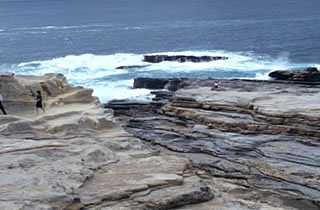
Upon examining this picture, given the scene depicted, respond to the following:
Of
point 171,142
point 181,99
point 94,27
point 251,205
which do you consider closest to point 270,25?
point 94,27

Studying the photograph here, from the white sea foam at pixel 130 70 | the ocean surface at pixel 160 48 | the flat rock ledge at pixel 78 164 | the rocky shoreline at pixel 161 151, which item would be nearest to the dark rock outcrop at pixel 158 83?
the ocean surface at pixel 160 48

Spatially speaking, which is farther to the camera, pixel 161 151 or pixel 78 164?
pixel 161 151

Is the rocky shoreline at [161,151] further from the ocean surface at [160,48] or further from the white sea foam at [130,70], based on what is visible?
the white sea foam at [130,70]

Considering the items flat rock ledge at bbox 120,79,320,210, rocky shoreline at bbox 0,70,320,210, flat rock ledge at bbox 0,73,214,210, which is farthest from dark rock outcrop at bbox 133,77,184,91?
flat rock ledge at bbox 0,73,214,210

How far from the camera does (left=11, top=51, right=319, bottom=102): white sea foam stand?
47156 mm

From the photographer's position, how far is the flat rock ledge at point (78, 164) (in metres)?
12.2

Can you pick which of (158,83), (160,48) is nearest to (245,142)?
(158,83)

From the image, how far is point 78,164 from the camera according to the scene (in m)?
15.0

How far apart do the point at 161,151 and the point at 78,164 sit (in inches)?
199

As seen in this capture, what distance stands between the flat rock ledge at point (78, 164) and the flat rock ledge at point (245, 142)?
1.17m

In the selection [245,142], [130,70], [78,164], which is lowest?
[130,70]

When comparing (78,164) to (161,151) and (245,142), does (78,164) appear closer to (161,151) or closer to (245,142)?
(161,151)

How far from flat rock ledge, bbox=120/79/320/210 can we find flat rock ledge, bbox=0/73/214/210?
1171mm

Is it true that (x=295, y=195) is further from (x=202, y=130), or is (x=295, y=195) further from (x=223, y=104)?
(x=223, y=104)
